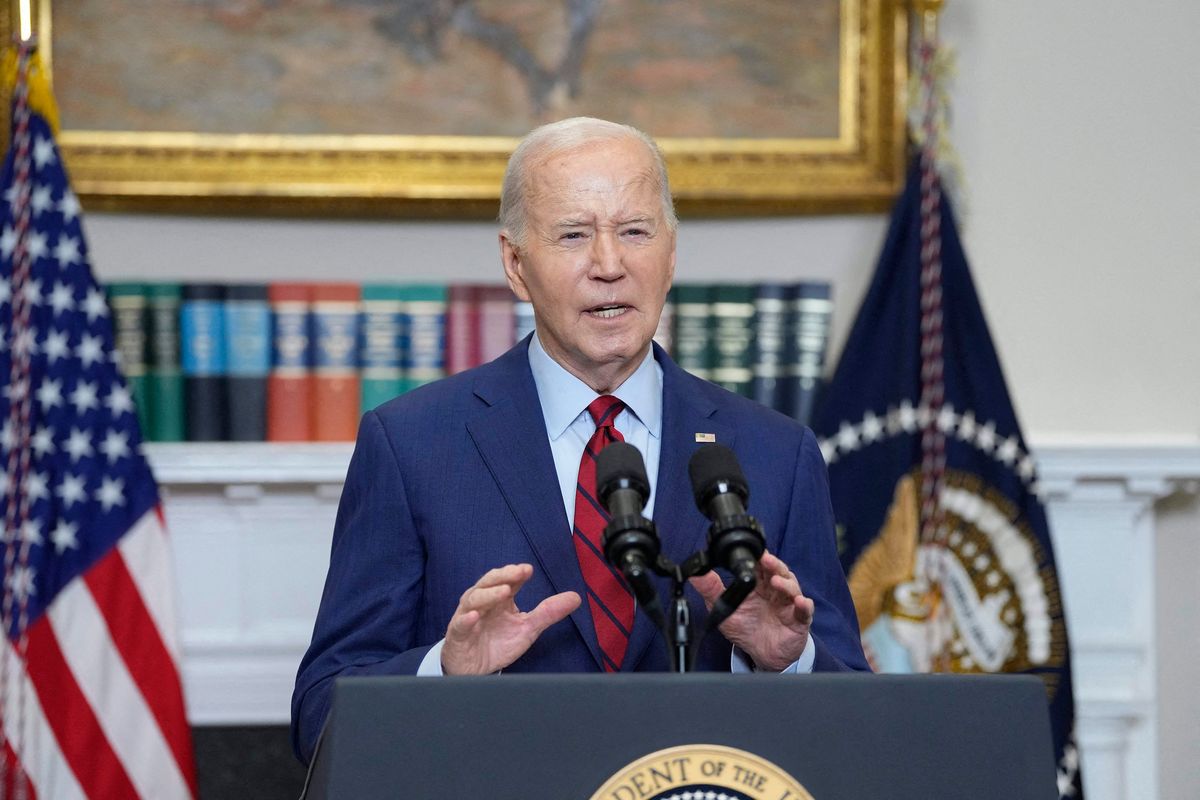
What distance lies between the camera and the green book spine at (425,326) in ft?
12.7

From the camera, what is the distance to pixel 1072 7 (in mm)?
4199

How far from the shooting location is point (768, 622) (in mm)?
1677

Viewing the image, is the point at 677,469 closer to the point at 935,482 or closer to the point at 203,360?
the point at 935,482

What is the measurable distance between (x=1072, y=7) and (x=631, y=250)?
275 centimetres

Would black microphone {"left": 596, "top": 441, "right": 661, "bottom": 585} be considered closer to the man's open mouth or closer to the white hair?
the man's open mouth

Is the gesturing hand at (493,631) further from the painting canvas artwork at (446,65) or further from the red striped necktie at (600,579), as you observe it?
the painting canvas artwork at (446,65)

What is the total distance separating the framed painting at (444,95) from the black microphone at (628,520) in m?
2.59

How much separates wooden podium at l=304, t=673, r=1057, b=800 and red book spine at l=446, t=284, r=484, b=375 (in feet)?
8.43

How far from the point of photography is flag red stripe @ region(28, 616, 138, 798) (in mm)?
3523

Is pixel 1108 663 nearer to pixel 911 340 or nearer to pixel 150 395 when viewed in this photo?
pixel 911 340

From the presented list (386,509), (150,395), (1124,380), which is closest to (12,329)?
(150,395)

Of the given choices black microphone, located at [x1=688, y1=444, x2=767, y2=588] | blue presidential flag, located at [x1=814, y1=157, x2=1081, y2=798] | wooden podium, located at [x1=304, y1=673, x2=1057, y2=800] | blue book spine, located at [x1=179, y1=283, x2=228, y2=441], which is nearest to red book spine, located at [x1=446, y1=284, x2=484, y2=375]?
blue book spine, located at [x1=179, y1=283, x2=228, y2=441]

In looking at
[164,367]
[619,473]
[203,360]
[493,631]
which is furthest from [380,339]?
[619,473]

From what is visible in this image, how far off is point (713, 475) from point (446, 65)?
2804 millimetres
